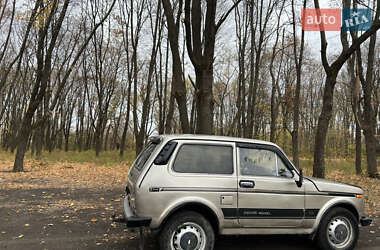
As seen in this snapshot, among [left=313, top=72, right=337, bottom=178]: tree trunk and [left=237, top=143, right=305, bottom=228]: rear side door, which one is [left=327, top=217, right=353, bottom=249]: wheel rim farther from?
[left=313, top=72, right=337, bottom=178]: tree trunk

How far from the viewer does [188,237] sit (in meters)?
4.12

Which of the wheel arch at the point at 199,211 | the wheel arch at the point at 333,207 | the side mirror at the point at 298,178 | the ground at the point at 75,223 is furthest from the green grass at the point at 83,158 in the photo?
the wheel arch at the point at 333,207

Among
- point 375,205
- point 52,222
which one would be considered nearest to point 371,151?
point 375,205

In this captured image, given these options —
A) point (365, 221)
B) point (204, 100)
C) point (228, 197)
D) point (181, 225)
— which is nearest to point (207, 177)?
point (228, 197)

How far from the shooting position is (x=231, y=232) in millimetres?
4367

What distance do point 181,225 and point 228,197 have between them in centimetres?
85

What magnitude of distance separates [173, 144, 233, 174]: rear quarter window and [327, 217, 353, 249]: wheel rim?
83.7 inches

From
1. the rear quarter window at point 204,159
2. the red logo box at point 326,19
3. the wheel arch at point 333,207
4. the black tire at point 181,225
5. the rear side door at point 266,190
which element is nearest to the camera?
the black tire at point 181,225

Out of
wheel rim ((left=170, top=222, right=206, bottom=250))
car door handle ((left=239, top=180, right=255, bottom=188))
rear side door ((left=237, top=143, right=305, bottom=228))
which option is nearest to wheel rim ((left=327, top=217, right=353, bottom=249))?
rear side door ((left=237, top=143, right=305, bottom=228))

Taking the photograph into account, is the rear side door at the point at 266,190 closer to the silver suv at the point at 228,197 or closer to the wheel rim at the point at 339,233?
the silver suv at the point at 228,197

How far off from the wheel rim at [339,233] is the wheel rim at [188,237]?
234cm

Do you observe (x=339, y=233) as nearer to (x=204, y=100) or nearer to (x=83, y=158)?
(x=204, y=100)

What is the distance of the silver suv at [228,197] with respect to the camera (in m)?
4.06

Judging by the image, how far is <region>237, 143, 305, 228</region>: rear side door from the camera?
4418mm
